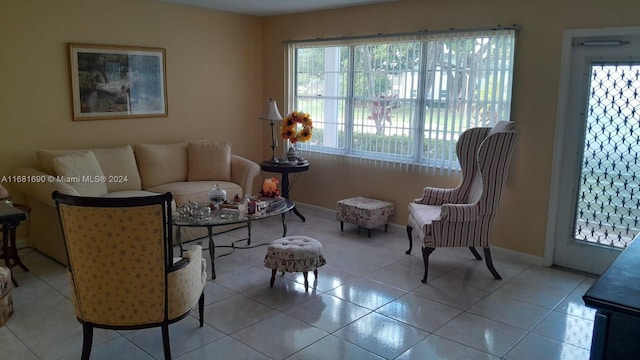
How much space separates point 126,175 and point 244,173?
48.1 inches

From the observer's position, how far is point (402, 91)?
5.18 meters

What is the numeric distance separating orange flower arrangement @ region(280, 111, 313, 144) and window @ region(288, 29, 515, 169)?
1.12ft

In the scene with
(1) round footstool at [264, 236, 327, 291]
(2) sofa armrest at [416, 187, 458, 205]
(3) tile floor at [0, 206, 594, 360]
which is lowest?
(3) tile floor at [0, 206, 594, 360]

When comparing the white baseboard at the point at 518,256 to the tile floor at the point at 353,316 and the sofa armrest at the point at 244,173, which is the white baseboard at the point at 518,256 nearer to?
the tile floor at the point at 353,316

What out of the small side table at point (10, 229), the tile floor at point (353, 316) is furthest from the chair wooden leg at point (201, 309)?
the small side table at point (10, 229)

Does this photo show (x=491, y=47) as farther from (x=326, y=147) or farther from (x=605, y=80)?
(x=326, y=147)

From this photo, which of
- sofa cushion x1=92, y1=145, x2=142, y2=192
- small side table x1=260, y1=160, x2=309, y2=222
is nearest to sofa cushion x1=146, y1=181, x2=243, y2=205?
sofa cushion x1=92, y1=145, x2=142, y2=192

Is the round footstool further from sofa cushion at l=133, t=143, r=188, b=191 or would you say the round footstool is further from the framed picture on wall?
the framed picture on wall

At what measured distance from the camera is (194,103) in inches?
233

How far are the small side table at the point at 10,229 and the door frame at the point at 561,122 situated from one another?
4.17 meters

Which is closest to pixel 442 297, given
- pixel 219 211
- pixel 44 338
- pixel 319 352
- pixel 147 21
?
pixel 319 352

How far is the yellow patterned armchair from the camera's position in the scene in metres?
2.44

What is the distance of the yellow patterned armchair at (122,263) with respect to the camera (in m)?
2.44

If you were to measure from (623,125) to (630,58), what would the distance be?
0.52 m
